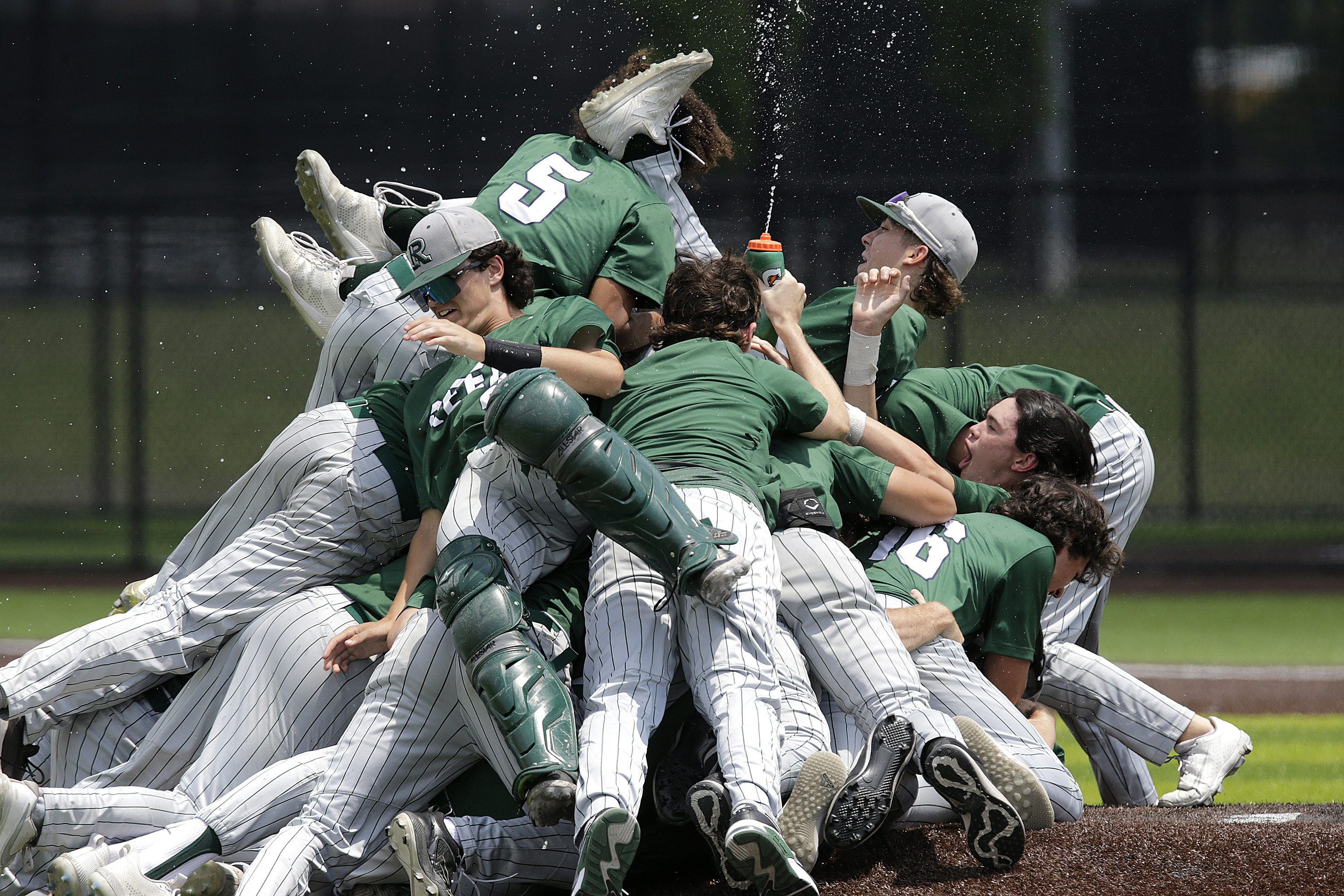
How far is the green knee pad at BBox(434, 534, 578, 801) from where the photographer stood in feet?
8.34


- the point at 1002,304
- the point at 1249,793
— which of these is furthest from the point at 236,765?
the point at 1002,304

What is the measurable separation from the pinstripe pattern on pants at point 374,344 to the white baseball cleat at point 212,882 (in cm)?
137

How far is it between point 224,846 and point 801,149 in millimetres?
8448

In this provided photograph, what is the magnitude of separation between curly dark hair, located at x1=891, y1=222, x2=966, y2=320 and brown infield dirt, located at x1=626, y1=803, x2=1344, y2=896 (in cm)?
158

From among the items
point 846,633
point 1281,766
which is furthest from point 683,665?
point 1281,766

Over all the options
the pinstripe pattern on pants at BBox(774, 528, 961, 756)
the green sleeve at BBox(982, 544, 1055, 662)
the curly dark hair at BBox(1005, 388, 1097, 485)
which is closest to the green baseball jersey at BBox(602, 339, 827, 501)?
the pinstripe pattern on pants at BBox(774, 528, 961, 756)

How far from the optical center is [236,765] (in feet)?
10.1

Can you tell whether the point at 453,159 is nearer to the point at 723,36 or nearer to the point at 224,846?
the point at 723,36

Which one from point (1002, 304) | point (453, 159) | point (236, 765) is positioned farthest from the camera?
point (453, 159)

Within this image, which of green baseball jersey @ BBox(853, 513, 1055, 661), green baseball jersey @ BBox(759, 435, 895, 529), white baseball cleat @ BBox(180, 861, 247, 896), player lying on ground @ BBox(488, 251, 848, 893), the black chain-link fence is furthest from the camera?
the black chain-link fence

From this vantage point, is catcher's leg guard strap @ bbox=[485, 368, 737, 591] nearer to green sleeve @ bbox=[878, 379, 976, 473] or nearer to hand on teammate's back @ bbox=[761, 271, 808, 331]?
hand on teammate's back @ bbox=[761, 271, 808, 331]

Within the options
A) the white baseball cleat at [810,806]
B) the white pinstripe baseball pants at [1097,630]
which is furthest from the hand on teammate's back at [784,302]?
the white baseball cleat at [810,806]

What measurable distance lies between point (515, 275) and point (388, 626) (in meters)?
0.92

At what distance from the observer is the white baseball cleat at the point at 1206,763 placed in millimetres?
3785
